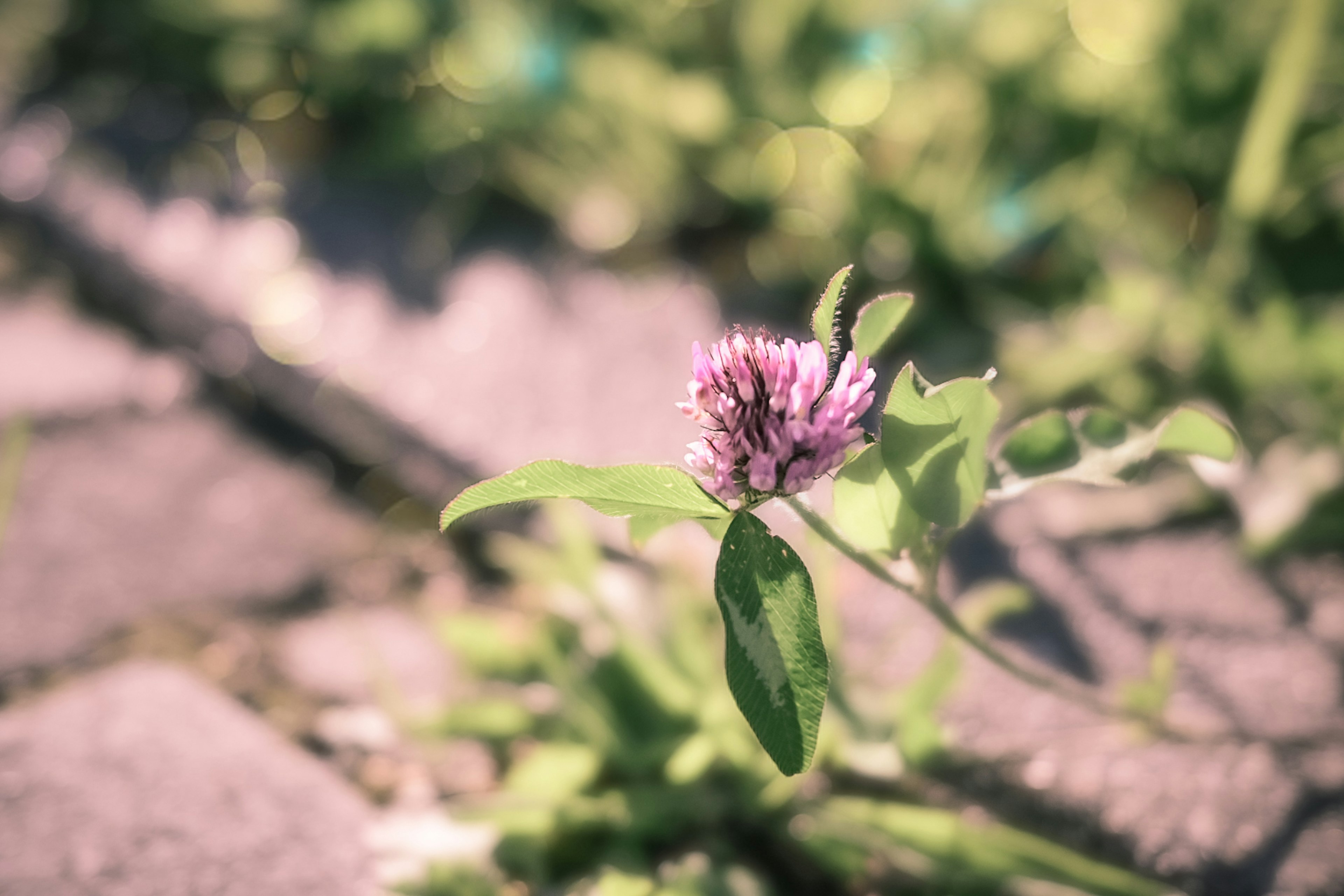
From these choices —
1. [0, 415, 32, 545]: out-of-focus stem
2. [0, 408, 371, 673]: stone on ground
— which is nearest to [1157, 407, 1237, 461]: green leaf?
[0, 408, 371, 673]: stone on ground

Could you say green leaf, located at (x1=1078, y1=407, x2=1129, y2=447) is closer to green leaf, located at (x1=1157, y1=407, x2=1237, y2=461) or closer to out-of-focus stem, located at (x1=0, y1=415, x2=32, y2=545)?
green leaf, located at (x1=1157, y1=407, x2=1237, y2=461)

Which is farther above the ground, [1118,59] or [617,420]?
[1118,59]

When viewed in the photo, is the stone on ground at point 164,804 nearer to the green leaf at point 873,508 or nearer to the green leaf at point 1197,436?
the green leaf at point 873,508

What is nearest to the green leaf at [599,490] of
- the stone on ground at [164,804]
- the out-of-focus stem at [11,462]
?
the stone on ground at [164,804]

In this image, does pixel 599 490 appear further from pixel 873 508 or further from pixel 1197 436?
pixel 1197 436

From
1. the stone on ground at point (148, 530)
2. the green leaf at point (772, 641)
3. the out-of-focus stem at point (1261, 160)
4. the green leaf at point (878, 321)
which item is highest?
the out-of-focus stem at point (1261, 160)

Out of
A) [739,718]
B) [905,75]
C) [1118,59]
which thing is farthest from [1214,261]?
[739,718]

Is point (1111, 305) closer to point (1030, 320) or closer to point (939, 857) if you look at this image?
point (1030, 320)
